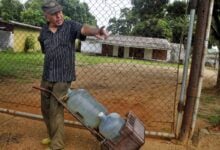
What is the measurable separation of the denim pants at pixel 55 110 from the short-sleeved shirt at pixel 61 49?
81 mm

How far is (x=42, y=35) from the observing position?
12.8ft

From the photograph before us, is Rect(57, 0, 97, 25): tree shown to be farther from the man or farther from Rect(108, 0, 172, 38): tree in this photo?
Result: the man

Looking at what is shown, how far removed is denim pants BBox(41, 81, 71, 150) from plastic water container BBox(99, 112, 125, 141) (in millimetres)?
565

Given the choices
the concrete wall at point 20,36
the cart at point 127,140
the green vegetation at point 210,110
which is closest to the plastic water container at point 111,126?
the cart at point 127,140

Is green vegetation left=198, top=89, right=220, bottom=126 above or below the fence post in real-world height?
below

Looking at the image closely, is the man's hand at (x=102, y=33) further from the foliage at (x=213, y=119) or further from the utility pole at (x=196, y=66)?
the foliage at (x=213, y=119)

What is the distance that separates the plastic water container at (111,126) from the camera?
3453mm

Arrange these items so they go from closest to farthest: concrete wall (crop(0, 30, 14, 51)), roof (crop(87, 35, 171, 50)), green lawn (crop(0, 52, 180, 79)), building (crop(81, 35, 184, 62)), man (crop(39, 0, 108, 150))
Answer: man (crop(39, 0, 108, 150)) → roof (crop(87, 35, 171, 50)) → building (crop(81, 35, 184, 62)) → green lawn (crop(0, 52, 180, 79)) → concrete wall (crop(0, 30, 14, 51))

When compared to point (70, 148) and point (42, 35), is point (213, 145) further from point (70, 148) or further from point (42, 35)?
point (42, 35)

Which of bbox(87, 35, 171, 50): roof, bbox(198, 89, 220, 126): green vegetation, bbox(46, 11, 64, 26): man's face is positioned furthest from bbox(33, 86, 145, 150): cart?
bbox(198, 89, 220, 126): green vegetation

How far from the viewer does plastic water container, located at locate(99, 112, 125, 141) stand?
3.45m

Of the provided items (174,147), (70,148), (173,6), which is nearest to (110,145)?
(70,148)

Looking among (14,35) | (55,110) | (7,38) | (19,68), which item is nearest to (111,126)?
(55,110)

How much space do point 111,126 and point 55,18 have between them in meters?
1.29
